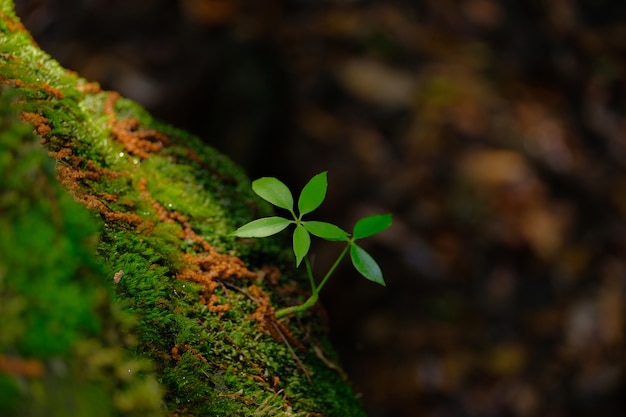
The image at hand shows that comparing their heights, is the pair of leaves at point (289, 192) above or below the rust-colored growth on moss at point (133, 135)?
above

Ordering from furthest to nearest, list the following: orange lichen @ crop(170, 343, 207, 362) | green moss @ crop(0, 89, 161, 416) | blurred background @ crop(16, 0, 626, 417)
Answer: blurred background @ crop(16, 0, 626, 417), orange lichen @ crop(170, 343, 207, 362), green moss @ crop(0, 89, 161, 416)

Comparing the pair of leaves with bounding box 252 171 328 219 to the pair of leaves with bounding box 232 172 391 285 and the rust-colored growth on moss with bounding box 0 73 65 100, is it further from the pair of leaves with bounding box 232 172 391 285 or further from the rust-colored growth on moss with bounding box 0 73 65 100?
the rust-colored growth on moss with bounding box 0 73 65 100

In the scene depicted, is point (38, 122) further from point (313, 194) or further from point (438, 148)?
point (438, 148)

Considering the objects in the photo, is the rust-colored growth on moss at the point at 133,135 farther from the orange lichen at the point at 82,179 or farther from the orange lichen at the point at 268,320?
the orange lichen at the point at 268,320

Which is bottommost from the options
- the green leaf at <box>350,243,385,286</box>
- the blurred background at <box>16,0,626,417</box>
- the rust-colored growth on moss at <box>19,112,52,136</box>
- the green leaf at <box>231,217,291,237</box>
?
the blurred background at <box>16,0,626,417</box>

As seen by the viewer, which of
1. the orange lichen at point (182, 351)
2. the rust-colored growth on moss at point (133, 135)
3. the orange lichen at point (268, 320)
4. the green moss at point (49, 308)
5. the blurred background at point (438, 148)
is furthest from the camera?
the blurred background at point (438, 148)

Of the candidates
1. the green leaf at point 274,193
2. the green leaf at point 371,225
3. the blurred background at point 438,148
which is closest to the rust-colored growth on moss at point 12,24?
the green leaf at point 274,193

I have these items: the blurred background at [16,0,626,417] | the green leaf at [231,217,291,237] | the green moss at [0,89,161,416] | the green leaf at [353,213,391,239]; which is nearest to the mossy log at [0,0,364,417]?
the green moss at [0,89,161,416]
